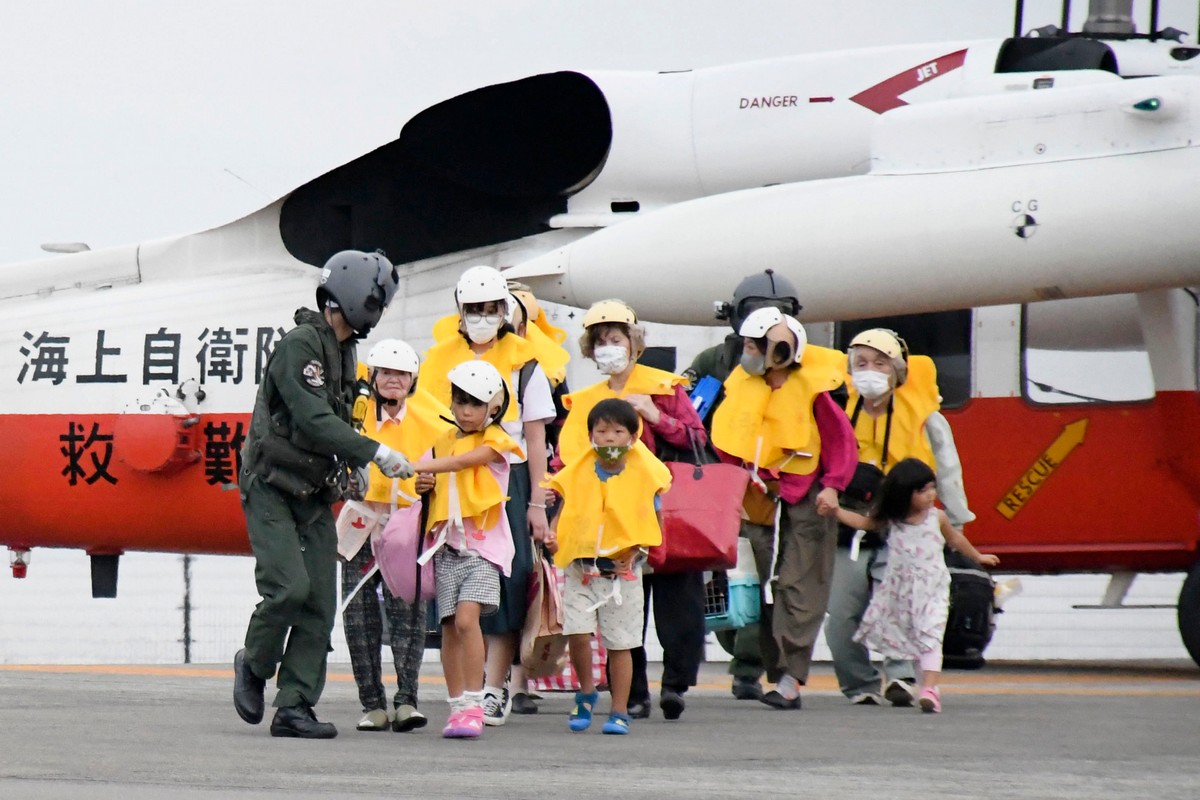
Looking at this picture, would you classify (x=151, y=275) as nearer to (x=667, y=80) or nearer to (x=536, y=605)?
(x=667, y=80)

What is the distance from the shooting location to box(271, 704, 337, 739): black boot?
7168 millimetres

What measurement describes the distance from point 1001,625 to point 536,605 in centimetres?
923

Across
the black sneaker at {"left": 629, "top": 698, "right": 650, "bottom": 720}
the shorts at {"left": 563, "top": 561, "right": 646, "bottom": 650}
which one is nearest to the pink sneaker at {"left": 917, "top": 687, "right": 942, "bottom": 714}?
the black sneaker at {"left": 629, "top": 698, "right": 650, "bottom": 720}

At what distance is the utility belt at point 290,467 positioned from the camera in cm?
714

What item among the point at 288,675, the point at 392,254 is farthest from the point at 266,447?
the point at 392,254

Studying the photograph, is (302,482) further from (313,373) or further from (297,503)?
(313,373)

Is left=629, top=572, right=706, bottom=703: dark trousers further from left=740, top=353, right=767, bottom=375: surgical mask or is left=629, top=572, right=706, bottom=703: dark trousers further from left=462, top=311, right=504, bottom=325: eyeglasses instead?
left=462, top=311, right=504, bottom=325: eyeglasses

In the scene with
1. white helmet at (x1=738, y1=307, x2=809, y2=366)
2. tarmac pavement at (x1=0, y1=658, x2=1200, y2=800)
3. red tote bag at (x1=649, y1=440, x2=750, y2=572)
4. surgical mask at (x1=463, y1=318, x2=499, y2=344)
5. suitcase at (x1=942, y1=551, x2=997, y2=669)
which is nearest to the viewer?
tarmac pavement at (x1=0, y1=658, x2=1200, y2=800)

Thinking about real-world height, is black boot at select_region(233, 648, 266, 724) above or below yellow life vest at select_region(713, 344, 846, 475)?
below

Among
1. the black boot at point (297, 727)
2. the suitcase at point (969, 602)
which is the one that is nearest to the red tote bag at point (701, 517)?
the black boot at point (297, 727)

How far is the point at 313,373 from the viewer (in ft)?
23.3

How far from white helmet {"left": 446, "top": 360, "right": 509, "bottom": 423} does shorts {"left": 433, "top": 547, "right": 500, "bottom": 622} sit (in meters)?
0.58

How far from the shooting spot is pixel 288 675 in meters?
7.29

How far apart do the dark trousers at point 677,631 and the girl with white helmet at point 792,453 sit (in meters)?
0.62
